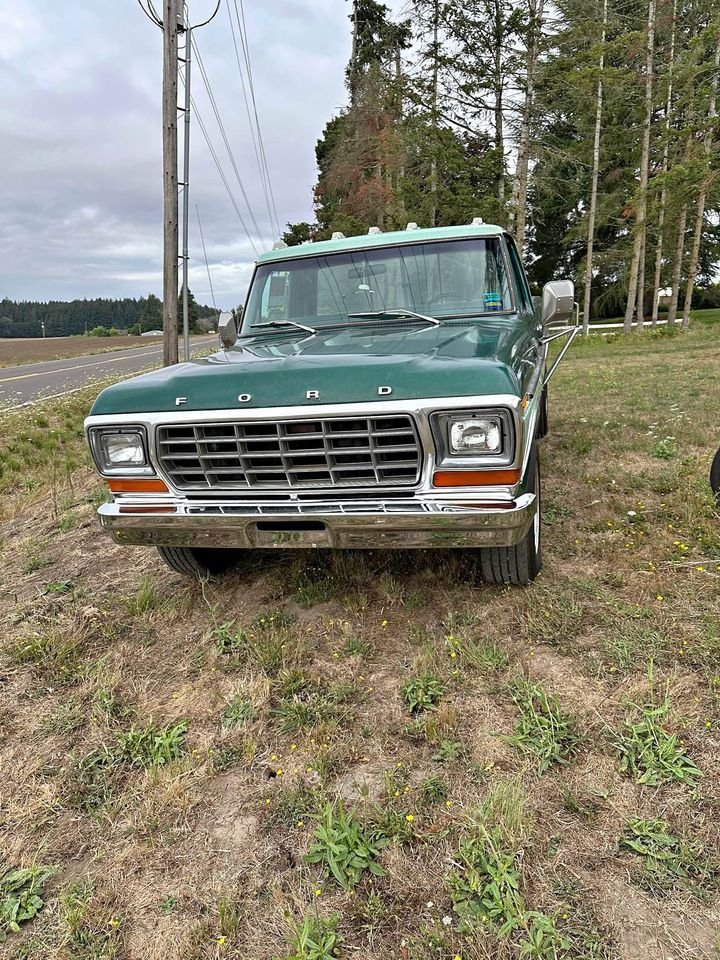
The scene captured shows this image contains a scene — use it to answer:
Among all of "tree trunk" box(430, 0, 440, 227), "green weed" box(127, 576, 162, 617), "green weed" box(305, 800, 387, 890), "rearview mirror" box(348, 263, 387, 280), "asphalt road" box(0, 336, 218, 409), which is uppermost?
"tree trunk" box(430, 0, 440, 227)

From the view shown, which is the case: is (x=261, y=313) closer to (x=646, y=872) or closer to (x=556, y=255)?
(x=646, y=872)

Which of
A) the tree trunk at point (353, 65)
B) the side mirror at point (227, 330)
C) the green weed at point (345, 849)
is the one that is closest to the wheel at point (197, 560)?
the side mirror at point (227, 330)

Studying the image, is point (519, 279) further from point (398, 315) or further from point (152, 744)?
point (152, 744)

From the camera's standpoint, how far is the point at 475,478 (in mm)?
2490

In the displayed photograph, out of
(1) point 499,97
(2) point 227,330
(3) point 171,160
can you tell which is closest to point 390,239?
(2) point 227,330

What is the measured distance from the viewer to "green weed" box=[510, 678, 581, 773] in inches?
83.4

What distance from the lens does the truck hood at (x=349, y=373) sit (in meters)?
2.38

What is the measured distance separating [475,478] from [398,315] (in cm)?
139

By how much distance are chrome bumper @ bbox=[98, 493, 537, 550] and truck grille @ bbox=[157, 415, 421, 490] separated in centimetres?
11

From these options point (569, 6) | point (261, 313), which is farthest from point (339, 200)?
point (261, 313)

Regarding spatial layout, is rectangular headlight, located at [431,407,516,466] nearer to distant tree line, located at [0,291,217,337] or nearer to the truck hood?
the truck hood

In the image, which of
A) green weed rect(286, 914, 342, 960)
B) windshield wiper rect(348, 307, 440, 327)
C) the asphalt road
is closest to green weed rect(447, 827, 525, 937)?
green weed rect(286, 914, 342, 960)

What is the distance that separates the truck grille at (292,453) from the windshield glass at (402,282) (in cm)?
136

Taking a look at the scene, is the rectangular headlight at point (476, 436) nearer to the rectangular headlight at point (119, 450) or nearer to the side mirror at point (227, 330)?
the rectangular headlight at point (119, 450)
